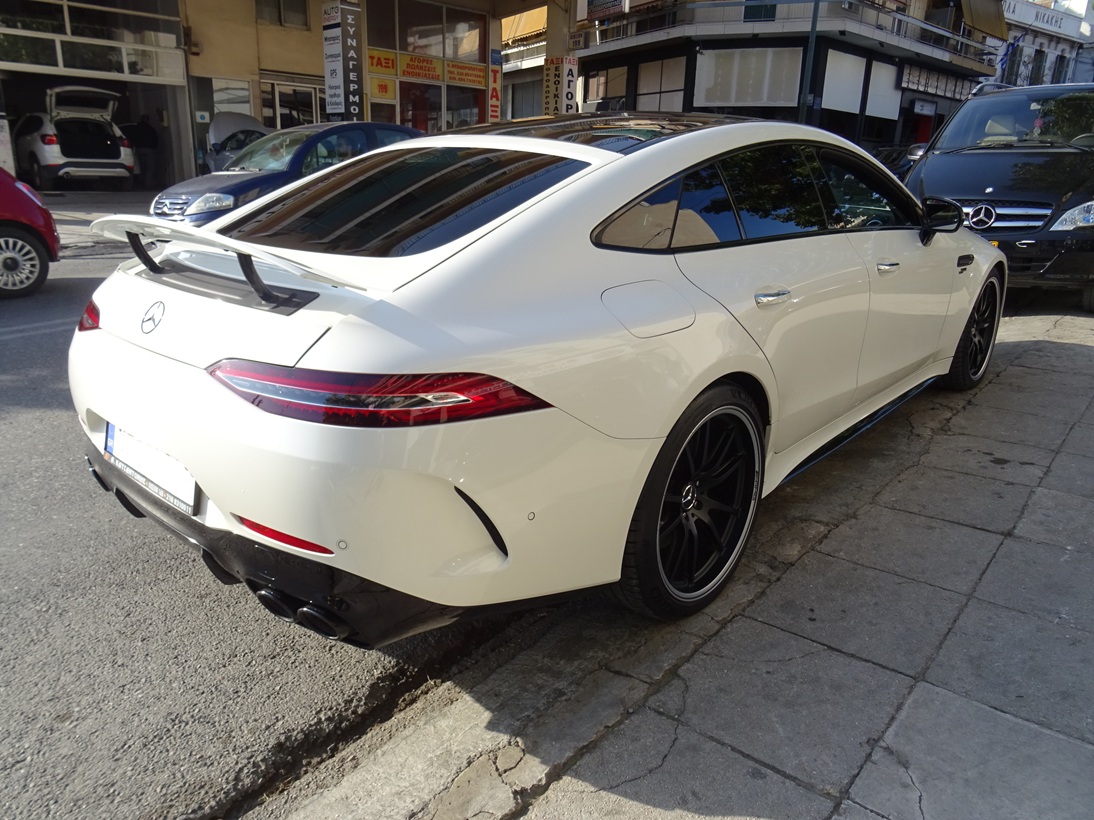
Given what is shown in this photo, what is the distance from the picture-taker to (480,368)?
1.99 m

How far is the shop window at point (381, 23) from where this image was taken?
21844 mm

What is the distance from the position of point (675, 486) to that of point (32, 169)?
2040cm

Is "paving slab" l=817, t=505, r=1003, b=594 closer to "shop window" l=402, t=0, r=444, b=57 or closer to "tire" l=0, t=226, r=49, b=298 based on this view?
"tire" l=0, t=226, r=49, b=298

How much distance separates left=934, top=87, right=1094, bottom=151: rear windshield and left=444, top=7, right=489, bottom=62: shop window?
17.9m

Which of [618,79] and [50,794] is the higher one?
[618,79]

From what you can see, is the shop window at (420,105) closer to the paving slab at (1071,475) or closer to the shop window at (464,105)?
the shop window at (464,105)

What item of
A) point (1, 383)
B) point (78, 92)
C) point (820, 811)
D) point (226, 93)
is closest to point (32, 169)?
point (78, 92)

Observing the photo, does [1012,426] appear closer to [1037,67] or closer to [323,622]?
[323,622]

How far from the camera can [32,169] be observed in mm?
18406

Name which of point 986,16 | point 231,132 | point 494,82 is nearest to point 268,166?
point 231,132

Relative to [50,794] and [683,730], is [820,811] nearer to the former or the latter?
[683,730]

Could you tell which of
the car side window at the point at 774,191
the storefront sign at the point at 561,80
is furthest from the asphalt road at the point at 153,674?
the storefront sign at the point at 561,80

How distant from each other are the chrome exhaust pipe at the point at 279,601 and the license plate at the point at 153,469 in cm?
32

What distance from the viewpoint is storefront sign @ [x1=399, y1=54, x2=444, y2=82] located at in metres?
22.7
